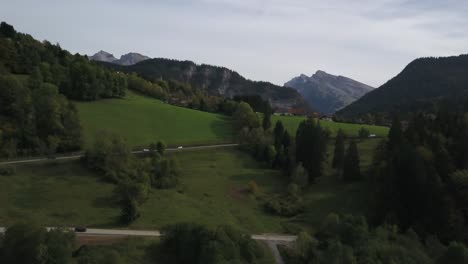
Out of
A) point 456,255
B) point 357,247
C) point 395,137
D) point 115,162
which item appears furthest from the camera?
point 395,137

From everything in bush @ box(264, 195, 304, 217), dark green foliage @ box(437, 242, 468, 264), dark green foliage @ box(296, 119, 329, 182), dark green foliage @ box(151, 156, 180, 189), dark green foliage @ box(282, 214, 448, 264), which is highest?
dark green foliage @ box(296, 119, 329, 182)

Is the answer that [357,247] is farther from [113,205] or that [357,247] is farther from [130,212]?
[113,205]

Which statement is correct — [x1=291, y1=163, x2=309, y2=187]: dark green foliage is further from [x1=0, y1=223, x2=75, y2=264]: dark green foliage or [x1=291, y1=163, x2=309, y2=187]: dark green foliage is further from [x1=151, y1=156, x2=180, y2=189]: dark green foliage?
[x1=0, y1=223, x2=75, y2=264]: dark green foliage

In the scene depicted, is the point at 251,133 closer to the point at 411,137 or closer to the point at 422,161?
the point at 411,137

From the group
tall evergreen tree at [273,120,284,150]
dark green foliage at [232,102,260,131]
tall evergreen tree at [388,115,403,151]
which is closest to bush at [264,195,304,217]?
tall evergreen tree at [388,115,403,151]

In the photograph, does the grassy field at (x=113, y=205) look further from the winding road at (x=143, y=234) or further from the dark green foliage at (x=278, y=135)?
the dark green foliage at (x=278, y=135)

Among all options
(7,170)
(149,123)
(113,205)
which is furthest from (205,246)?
(149,123)

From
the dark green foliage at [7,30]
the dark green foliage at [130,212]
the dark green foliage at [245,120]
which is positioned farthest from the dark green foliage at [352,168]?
the dark green foliage at [7,30]
